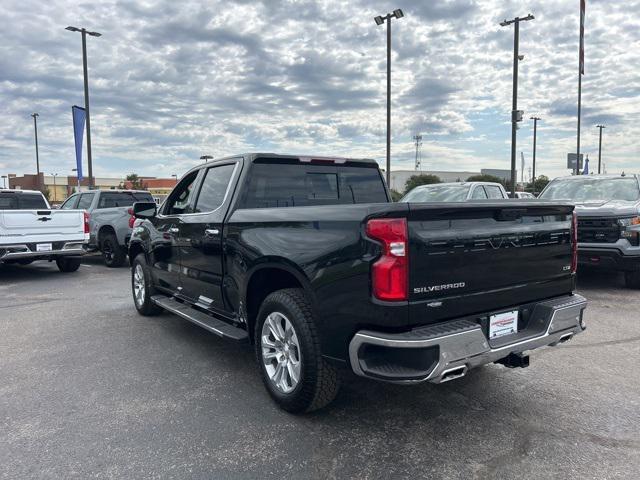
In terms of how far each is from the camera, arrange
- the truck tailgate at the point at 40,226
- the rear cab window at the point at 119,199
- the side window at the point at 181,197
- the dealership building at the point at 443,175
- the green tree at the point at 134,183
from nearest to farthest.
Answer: the side window at the point at 181,197 < the truck tailgate at the point at 40,226 < the rear cab window at the point at 119,199 < the green tree at the point at 134,183 < the dealership building at the point at 443,175

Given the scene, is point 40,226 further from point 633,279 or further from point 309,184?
point 633,279

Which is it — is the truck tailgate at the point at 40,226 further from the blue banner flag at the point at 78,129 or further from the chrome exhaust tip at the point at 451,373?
the blue banner flag at the point at 78,129

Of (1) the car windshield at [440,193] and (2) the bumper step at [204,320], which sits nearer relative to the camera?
(2) the bumper step at [204,320]

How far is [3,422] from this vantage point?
351 cm

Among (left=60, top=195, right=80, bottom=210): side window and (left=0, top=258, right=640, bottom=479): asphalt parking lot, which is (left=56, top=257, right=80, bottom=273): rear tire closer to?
(left=60, top=195, right=80, bottom=210): side window

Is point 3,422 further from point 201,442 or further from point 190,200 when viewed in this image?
point 190,200

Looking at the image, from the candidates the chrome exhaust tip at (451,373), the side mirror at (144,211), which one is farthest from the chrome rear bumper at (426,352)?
the side mirror at (144,211)

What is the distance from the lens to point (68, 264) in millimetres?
11141

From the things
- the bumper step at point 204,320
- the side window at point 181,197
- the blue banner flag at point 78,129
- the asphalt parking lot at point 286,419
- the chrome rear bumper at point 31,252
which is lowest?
the asphalt parking lot at point 286,419

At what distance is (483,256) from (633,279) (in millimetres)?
6251

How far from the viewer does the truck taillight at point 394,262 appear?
279 cm

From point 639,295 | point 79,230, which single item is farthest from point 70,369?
point 639,295

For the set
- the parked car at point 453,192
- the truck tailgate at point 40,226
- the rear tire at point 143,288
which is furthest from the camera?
the parked car at point 453,192

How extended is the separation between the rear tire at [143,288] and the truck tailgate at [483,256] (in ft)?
14.0
